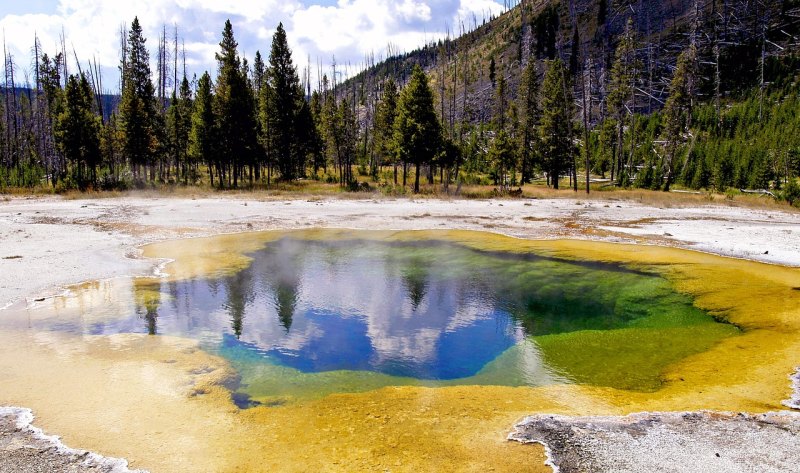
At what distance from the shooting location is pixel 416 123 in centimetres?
4416

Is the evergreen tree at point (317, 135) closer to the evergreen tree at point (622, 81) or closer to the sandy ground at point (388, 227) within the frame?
the sandy ground at point (388, 227)

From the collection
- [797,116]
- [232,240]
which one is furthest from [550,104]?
[232,240]

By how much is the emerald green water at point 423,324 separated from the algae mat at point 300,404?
43 centimetres

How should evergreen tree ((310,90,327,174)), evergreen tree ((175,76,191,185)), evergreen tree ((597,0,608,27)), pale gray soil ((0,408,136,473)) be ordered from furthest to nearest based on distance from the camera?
evergreen tree ((597,0,608,27))
evergreen tree ((310,90,327,174))
evergreen tree ((175,76,191,185))
pale gray soil ((0,408,136,473))

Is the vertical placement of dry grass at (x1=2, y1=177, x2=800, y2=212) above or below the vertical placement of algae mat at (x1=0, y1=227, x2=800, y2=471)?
above

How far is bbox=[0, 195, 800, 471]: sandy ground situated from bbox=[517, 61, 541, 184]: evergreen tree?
62.6 ft

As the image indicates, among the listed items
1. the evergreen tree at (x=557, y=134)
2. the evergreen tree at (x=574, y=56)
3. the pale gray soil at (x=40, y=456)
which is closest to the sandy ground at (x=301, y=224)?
the pale gray soil at (x=40, y=456)

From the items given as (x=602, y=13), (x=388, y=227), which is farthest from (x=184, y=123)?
(x=602, y=13)

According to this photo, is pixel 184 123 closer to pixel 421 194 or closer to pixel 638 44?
pixel 421 194

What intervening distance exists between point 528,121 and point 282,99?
2827cm

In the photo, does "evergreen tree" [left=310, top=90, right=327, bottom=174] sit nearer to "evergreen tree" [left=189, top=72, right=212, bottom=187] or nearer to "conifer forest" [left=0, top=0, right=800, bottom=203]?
"conifer forest" [left=0, top=0, right=800, bottom=203]

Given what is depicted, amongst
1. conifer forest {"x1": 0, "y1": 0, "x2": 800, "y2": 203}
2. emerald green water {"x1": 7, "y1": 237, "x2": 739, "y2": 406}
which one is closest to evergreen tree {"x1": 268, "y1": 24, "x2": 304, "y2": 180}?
conifer forest {"x1": 0, "y1": 0, "x2": 800, "y2": 203}

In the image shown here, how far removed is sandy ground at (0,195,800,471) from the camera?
6.32m

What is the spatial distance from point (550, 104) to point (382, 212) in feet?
106
